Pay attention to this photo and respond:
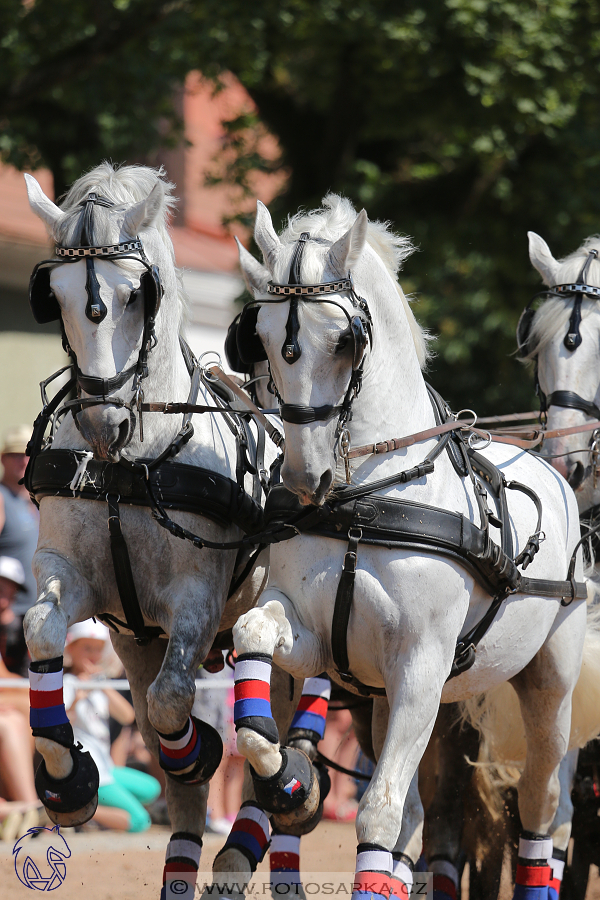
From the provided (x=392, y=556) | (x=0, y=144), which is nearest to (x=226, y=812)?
(x=392, y=556)

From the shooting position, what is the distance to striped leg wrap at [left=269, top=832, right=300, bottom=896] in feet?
12.8

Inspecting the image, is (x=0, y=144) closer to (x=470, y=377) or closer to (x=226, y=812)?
(x=226, y=812)

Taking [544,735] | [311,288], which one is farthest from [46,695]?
[544,735]

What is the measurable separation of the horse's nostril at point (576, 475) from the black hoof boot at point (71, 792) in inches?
92.0

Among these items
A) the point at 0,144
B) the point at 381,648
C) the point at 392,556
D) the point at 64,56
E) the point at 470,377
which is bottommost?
the point at 470,377

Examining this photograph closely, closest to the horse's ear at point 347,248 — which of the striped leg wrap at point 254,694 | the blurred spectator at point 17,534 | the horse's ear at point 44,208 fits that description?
the horse's ear at point 44,208

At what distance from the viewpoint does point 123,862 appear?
19.1ft

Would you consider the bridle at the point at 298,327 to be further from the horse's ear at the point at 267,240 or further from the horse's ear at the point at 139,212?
the horse's ear at the point at 139,212

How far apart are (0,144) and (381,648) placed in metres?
7.58

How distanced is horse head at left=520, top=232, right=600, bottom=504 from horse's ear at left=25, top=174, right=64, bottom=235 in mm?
2215

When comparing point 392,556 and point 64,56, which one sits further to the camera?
point 64,56

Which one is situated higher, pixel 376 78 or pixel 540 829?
pixel 376 78

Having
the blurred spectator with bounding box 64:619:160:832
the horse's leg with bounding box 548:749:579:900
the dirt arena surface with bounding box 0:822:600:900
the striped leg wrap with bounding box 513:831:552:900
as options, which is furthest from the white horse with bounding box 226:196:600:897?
the blurred spectator with bounding box 64:619:160:832

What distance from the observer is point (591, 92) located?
10688mm
